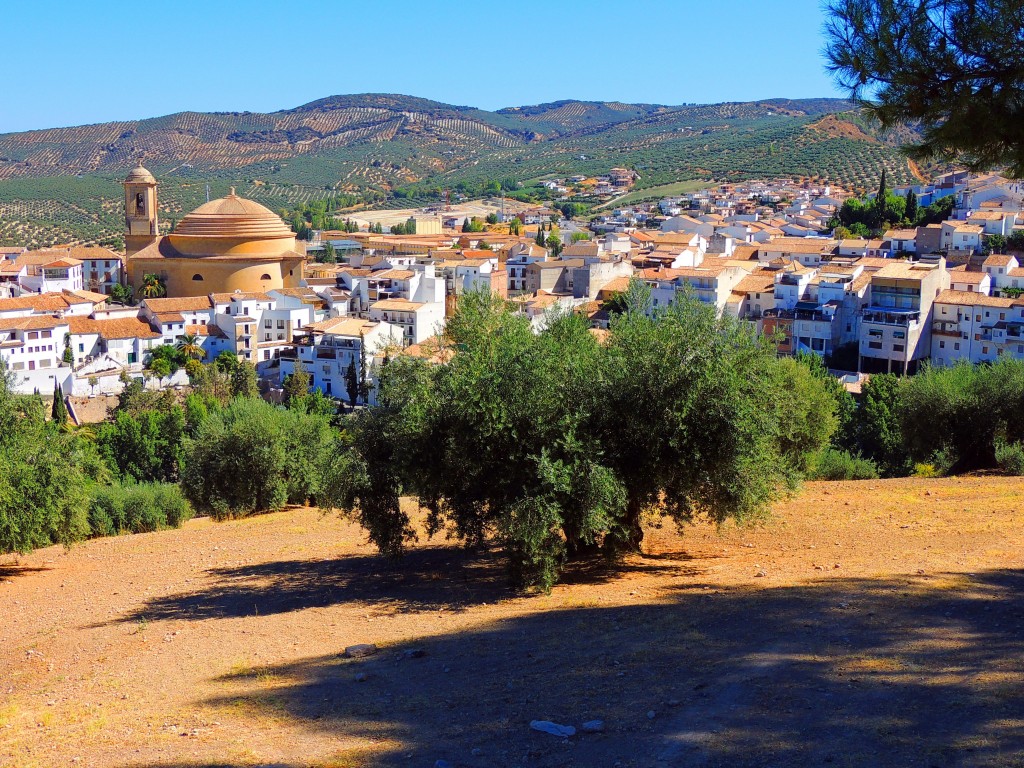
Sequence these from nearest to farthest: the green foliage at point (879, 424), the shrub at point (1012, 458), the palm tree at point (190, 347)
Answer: the shrub at point (1012, 458), the green foliage at point (879, 424), the palm tree at point (190, 347)

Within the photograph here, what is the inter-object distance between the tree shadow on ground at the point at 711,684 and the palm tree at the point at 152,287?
A: 50.6 m

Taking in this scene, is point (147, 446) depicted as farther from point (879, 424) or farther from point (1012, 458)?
point (1012, 458)

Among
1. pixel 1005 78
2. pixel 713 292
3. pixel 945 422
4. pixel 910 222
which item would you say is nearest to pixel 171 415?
pixel 945 422

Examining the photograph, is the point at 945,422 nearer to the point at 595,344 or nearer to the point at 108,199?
the point at 595,344

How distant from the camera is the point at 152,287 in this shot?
56.8 m

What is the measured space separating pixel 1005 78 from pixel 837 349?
38977mm

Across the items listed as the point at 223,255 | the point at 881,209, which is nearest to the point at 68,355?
the point at 223,255

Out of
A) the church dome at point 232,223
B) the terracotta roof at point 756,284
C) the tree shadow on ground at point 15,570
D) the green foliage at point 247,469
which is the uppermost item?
the church dome at point 232,223

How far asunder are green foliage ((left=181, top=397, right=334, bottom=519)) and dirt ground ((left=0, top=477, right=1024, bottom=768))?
18.7 feet

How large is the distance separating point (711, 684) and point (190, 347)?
140 ft

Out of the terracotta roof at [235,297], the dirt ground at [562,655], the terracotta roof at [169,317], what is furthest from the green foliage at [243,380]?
the dirt ground at [562,655]

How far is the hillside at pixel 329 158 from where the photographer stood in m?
108

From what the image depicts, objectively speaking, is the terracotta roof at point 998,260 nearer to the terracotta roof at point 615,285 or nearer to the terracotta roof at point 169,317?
the terracotta roof at point 615,285

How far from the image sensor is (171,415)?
34.5 meters
